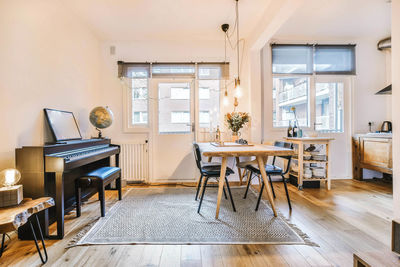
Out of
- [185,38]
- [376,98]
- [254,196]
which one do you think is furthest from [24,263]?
[376,98]

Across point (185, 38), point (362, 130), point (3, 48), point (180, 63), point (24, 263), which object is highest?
point (185, 38)

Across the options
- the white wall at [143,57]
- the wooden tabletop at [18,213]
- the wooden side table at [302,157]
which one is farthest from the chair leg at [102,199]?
the wooden side table at [302,157]

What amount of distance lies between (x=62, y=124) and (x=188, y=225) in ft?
6.62

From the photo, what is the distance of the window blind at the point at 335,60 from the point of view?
351cm

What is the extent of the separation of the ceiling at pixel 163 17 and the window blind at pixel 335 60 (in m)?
1.51

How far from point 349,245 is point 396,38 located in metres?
1.60

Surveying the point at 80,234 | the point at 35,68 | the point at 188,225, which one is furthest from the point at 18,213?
the point at 35,68

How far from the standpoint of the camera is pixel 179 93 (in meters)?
3.48

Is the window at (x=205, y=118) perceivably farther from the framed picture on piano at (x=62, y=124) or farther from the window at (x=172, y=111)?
the framed picture on piano at (x=62, y=124)

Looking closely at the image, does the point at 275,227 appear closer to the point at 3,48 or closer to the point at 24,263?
the point at 24,263

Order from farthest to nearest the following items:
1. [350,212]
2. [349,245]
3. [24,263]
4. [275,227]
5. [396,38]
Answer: [350,212], [275,227], [349,245], [24,263], [396,38]

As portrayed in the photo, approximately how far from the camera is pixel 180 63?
342cm

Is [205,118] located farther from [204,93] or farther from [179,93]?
[179,93]

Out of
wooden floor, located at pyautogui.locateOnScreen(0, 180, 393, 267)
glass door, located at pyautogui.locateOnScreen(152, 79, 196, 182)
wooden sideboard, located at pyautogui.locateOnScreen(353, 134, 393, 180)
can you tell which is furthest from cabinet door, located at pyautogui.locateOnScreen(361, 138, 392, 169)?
glass door, located at pyautogui.locateOnScreen(152, 79, 196, 182)
